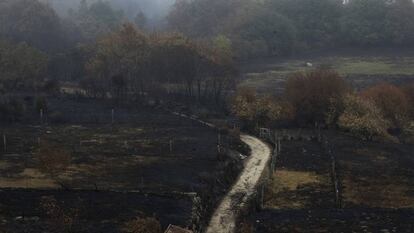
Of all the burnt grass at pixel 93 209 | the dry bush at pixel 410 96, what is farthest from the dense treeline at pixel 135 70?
the burnt grass at pixel 93 209

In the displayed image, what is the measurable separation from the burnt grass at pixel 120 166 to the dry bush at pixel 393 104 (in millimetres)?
24563

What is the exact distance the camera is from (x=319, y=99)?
82.2 meters

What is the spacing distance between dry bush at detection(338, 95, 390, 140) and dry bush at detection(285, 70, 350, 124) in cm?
209

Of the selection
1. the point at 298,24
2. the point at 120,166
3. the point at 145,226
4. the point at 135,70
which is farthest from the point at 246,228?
the point at 298,24

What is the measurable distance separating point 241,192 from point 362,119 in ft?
106

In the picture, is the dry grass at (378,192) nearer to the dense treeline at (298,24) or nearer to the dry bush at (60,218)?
the dry bush at (60,218)

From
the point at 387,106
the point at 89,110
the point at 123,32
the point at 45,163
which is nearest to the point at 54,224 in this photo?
the point at 45,163

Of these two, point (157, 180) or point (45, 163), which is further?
point (157, 180)

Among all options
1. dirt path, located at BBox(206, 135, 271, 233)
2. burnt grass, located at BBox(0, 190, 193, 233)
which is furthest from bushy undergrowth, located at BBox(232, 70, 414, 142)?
burnt grass, located at BBox(0, 190, 193, 233)

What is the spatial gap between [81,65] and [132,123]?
4748 centimetres

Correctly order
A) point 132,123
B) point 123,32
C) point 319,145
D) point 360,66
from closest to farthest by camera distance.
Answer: point 319,145 → point 132,123 → point 123,32 → point 360,66

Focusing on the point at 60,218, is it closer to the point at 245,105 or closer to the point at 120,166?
the point at 120,166

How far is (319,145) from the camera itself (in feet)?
227

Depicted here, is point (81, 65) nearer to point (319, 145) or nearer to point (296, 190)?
point (319, 145)
